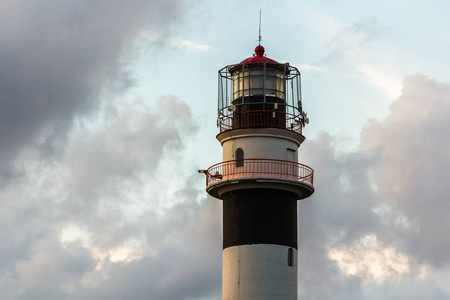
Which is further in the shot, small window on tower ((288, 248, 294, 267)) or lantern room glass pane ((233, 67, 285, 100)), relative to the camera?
lantern room glass pane ((233, 67, 285, 100))

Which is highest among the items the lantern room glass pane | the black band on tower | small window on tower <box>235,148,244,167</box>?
the lantern room glass pane

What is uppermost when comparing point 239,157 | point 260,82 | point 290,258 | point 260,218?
point 260,82

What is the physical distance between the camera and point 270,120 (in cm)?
6750

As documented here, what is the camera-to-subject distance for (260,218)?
217 ft

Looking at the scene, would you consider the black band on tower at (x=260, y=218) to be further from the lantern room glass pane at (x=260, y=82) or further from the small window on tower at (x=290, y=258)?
the lantern room glass pane at (x=260, y=82)

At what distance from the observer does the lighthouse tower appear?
2586 inches

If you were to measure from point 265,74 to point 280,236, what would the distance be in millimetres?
8226

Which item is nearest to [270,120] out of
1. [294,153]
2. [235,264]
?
[294,153]

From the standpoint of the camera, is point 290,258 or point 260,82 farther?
point 260,82

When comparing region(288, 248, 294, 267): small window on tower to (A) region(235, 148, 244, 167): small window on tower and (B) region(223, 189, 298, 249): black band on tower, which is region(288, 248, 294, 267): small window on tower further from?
(A) region(235, 148, 244, 167): small window on tower

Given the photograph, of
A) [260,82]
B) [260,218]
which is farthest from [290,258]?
[260,82]

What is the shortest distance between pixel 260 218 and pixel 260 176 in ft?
6.72

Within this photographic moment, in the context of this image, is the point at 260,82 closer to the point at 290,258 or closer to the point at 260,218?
the point at 260,218

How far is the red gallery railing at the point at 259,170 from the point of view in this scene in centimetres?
6650
